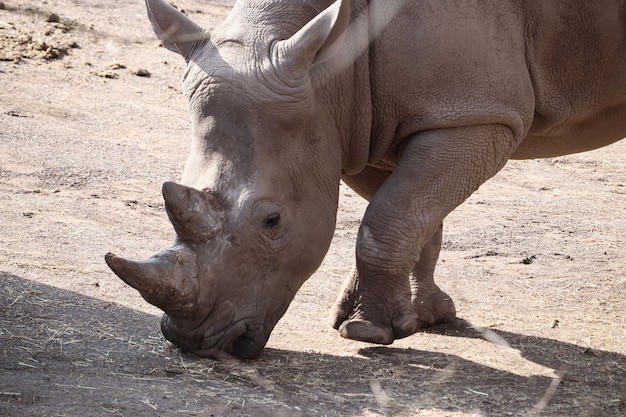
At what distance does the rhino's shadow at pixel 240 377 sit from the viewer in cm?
517

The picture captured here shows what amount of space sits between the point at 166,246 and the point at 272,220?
2.65 metres

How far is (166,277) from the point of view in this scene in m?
5.33

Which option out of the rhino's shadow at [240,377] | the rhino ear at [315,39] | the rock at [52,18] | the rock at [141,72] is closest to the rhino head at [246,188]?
the rhino ear at [315,39]

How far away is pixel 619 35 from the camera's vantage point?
632 centimetres

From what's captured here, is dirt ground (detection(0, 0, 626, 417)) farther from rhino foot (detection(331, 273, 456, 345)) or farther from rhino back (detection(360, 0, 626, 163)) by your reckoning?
rhino back (detection(360, 0, 626, 163))

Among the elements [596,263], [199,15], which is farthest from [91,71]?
[596,263]

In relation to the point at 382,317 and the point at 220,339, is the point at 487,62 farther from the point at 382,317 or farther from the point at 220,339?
the point at 220,339

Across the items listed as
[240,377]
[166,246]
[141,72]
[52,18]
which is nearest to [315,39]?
[240,377]

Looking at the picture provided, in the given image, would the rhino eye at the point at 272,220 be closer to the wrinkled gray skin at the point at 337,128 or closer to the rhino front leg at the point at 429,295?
the wrinkled gray skin at the point at 337,128

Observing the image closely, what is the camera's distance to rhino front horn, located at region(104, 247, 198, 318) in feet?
17.3

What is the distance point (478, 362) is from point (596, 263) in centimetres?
248

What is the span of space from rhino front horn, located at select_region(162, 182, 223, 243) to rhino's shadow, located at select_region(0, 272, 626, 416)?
25.0 inches

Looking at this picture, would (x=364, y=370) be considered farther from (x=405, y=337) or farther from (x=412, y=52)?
(x=412, y=52)

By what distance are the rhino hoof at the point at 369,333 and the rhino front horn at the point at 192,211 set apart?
3.32 feet
